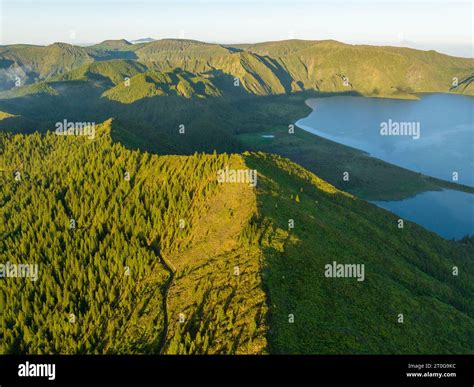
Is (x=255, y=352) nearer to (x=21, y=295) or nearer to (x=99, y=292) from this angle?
(x=99, y=292)

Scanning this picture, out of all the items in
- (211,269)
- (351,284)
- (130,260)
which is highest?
(211,269)

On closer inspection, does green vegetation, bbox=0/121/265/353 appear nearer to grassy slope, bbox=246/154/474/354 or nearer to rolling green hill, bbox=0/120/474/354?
rolling green hill, bbox=0/120/474/354

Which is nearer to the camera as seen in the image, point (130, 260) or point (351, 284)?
point (351, 284)

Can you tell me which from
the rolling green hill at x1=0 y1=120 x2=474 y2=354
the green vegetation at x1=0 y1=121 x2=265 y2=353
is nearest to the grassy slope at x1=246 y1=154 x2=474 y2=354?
the rolling green hill at x1=0 y1=120 x2=474 y2=354

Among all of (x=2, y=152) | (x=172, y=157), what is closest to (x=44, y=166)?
(x=2, y=152)

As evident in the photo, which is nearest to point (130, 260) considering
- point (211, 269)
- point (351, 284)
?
point (211, 269)

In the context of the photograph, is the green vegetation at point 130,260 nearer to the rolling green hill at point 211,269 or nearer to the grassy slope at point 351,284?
the rolling green hill at point 211,269

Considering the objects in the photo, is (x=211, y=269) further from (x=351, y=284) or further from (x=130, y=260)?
(x=351, y=284)
